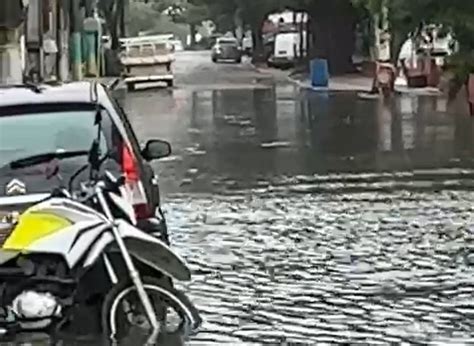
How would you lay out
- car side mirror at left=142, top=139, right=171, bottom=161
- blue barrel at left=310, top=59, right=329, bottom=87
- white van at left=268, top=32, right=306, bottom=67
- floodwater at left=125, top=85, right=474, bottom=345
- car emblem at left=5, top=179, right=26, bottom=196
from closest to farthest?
car emblem at left=5, top=179, right=26, bottom=196 → floodwater at left=125, top=85, right=474, bottom=345 → car side mirror at left=142, top=139, right=171, bottom=161 → blue barrel at left=310, top=59, right=329, bottom=87 → white van at left=268, top=32, right=306, bottom=67

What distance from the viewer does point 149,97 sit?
154ft

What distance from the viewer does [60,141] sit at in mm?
10016

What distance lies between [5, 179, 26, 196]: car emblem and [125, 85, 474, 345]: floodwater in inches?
60.2

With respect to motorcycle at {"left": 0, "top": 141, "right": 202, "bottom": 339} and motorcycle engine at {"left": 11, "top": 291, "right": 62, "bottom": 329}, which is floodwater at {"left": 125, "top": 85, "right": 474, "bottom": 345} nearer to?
motorcycle at {"left": 0, "top": 141, "right": 202, "bottom": 339}

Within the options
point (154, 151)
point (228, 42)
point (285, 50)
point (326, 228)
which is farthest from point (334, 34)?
point (154, 151)

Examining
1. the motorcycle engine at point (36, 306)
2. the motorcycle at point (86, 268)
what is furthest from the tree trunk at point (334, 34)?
the motorcycle engine at point (36, 306)

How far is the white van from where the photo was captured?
77.8 metres

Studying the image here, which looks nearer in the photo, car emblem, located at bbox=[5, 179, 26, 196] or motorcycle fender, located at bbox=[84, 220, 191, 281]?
motorcycle fender, located at bbox=[84, 220, 191, 281]

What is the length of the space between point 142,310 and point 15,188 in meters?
1.20

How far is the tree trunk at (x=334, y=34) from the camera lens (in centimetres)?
6303

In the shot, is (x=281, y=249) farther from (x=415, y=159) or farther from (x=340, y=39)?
(x=340, y=39)

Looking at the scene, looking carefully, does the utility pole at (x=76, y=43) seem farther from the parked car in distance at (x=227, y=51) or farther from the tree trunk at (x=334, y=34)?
the parked car in distance at (x=227, y=51)

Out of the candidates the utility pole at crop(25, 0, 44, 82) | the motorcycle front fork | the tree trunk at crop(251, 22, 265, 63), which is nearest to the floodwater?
the motorcycle front fork

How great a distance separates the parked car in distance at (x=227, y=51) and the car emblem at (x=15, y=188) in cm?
8544
